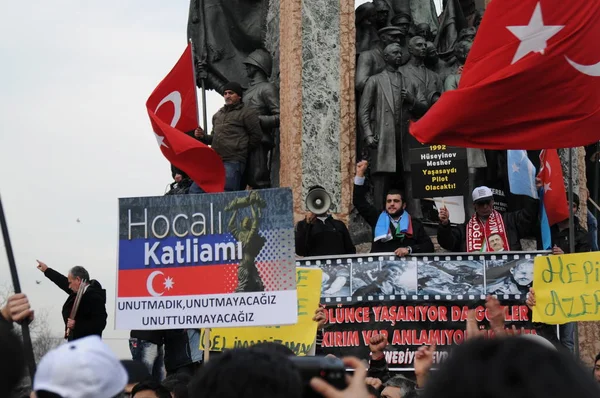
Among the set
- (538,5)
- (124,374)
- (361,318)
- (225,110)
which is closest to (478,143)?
(538,5)

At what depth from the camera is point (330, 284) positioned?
38.7ft

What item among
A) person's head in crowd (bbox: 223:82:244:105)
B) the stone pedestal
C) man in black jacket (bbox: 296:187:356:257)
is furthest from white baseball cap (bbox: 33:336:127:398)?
the stone pedestal

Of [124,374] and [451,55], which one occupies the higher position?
[451,55]

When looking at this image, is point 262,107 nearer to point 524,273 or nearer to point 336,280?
point 336,280

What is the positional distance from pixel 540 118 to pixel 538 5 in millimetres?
947

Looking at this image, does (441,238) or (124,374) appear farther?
(441,238)

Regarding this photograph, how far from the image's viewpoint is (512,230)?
45.2ft

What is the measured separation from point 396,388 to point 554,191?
6136 mm

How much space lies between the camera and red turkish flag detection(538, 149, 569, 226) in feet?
43.3

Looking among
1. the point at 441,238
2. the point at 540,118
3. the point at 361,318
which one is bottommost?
the point at 361,318

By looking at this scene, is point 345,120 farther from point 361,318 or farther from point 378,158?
point 361,318

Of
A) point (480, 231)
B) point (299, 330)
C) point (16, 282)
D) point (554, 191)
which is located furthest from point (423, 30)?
point (16, 282)

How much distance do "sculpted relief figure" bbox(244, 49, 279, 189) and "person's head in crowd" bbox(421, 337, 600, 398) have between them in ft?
42.5

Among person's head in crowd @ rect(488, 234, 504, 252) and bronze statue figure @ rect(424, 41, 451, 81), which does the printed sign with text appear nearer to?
person's head in crowd @ rect(488, 234, 504, 252)
